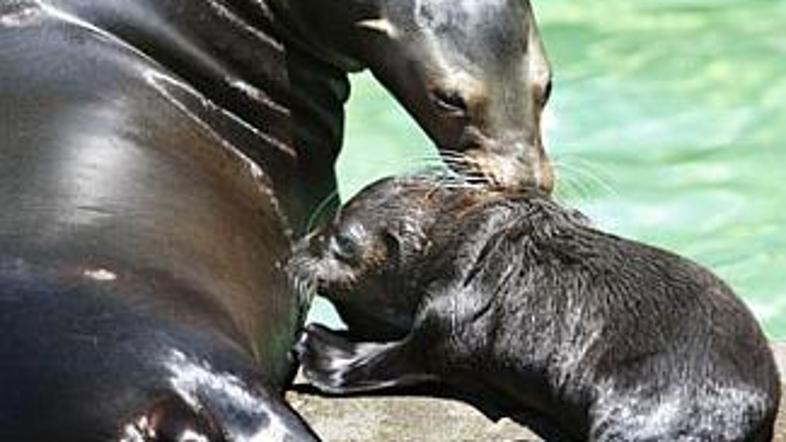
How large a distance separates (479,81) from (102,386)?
→ 1.43 meters

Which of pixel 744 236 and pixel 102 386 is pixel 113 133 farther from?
pixel 744 236

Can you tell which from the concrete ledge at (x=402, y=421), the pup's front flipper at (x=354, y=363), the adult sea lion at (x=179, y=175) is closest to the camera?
the adult sea lion at (x=179, y=175)

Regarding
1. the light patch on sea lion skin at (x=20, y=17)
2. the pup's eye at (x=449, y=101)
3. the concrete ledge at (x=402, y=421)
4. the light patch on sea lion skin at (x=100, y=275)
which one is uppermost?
the light patch on sea lion skin at (x=20, y=17)

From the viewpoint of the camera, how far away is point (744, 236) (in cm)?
765

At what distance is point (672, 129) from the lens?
8.40 m

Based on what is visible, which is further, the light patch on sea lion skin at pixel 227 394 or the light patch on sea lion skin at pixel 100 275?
the light patch on sea lion skin at pixel 100 275

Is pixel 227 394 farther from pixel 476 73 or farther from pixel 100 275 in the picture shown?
pixel 476 73

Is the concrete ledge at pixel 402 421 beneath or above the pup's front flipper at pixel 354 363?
beneath

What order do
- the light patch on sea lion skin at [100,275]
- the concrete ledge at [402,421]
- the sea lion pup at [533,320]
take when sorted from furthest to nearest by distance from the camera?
the concrete ledge at [402,421] < the sea lion pup at [533,320] < the light patch on sea lion skin at [100,275]

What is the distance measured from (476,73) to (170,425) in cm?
146

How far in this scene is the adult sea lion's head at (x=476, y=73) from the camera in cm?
523

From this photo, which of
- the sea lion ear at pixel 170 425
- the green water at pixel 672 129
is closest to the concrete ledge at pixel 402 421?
the sea lion ear at pixel 170 425

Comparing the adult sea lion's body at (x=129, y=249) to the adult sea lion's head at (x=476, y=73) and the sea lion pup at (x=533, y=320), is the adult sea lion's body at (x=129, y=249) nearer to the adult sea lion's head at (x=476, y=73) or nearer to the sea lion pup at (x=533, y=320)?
the sea lion pup at (x=533, y=320)

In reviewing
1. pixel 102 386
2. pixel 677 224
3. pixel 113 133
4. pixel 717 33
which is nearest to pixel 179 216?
pixel 113 133
